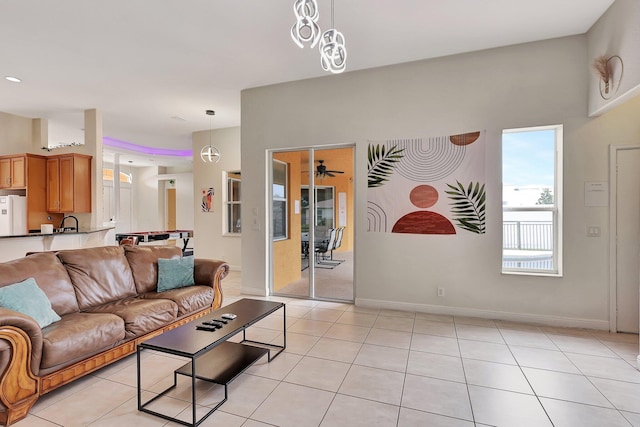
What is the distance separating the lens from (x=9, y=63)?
394 centimetres

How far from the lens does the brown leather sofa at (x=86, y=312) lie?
195 cm

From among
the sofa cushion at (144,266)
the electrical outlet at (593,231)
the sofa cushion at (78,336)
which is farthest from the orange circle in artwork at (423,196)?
the sofa cushion at (78,336)

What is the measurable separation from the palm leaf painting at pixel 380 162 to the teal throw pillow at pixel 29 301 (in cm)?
347

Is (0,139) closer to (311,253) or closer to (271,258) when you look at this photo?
(271,258)

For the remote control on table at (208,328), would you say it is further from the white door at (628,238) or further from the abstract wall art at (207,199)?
the abstract wall art at (207,199)

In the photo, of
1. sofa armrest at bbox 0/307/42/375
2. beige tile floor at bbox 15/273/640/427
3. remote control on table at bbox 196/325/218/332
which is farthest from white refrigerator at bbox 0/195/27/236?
remote control on table at bbox 196/325/218/332

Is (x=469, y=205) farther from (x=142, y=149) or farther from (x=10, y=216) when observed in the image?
(x=142, y=149)

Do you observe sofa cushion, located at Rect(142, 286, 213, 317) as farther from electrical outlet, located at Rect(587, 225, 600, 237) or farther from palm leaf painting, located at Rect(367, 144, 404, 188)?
electrical outlet, located at Rect(587, 225, 600, 237)

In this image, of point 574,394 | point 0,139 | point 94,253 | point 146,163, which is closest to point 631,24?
point 574,394

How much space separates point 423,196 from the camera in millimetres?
3998

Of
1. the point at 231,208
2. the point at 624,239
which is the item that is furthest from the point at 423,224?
the point at 231,208

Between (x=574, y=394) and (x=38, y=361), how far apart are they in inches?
144

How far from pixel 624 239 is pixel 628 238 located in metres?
0.03

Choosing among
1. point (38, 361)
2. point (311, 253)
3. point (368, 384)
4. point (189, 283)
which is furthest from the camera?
point (311, 253)
